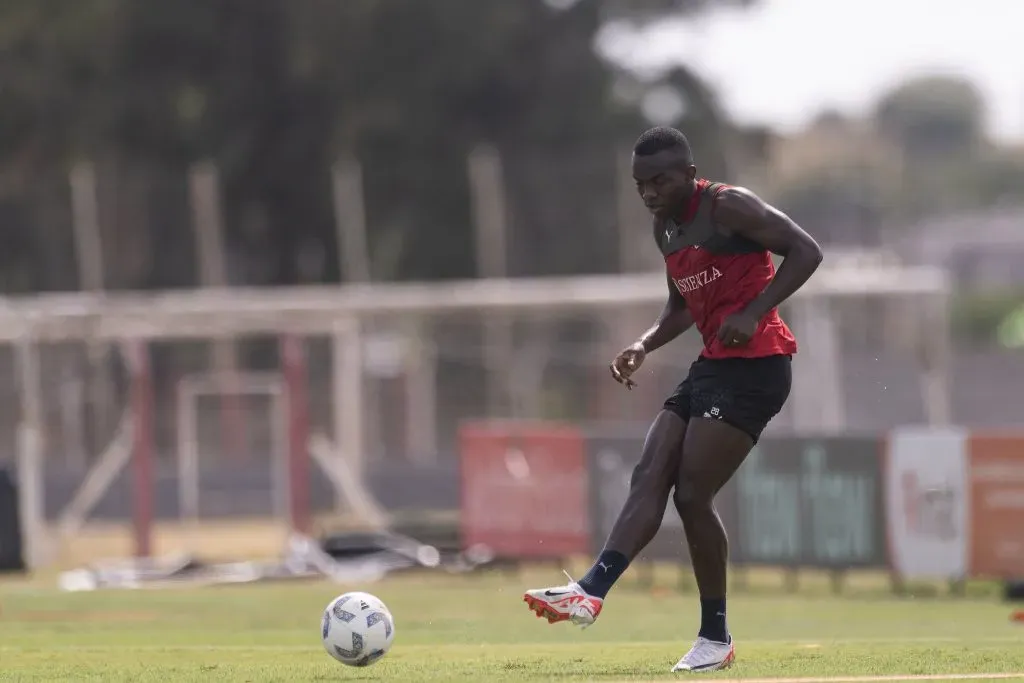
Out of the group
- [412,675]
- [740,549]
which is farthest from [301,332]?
[412,675]

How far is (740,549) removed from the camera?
61.4 feet

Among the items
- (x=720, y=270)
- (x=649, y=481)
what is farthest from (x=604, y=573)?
(x=720, y=270)

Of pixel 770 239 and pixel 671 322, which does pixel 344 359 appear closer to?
pixel 671 322

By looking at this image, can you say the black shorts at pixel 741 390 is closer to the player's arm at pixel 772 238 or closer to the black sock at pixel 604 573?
the player's arm at pixel 772 238

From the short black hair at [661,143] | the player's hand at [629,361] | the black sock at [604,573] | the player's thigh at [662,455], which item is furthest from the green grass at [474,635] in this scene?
the short black hair at [661,143]

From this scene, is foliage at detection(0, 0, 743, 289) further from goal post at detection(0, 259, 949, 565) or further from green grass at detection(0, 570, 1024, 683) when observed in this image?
green grass at detection(0, 570, 1024, 683)

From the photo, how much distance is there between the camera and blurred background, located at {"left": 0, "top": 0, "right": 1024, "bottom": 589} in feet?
85.8

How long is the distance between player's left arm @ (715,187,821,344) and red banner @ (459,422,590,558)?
11328 mm

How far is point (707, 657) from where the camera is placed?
8930 millimetres

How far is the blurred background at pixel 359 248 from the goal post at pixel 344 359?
0.07m

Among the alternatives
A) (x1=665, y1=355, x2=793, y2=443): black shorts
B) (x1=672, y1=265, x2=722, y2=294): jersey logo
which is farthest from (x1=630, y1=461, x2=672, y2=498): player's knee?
(x1=672, y1=265, x2=722, y2=294): jersey logo

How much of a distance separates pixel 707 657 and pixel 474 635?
12.5 feet

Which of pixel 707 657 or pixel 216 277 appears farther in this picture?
pixel 216 277

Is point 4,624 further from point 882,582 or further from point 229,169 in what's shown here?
point 229,169
